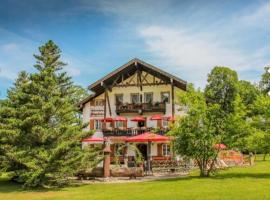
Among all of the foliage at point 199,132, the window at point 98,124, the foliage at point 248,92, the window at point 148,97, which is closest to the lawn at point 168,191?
the foliage at point 199,132

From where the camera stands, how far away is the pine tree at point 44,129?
20875 millimetres

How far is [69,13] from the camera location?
13586mm

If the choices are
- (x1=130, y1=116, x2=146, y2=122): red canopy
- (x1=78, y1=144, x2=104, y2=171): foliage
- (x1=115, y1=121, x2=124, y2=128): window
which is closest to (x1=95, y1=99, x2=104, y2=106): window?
(x1=115, y1=121, x2=124, y2=128): window

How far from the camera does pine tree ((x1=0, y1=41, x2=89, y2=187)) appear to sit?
20875 mm

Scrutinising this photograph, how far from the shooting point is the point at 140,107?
121ft

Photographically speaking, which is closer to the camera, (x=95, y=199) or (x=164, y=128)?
(x=95, y=199)

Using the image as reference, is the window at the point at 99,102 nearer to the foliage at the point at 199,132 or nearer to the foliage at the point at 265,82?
the foliage at the point at 199,132

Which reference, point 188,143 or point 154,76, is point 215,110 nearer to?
point 188,143

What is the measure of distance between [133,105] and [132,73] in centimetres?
321

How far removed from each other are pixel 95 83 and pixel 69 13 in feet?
76.6

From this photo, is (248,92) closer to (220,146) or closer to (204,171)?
(220,146)

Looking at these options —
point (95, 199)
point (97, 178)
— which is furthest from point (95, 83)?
point (95, 199)

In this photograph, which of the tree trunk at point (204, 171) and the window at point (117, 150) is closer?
the tree trunk at point (204, 171)

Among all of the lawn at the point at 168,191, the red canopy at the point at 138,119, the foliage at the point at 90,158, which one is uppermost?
the red canopy at the point at 138,119
